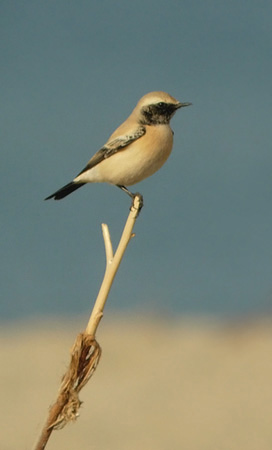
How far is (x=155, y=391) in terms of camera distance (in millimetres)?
15648

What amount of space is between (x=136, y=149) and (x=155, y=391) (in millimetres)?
11188

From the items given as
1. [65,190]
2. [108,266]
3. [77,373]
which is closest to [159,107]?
[65,190]

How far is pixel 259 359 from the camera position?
54.5 ft

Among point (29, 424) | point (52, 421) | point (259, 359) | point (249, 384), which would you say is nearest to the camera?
point (52, 421)

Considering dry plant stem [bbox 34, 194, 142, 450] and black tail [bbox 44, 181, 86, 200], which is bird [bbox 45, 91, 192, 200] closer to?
black tail [bbox 44, 181, 86, 200]

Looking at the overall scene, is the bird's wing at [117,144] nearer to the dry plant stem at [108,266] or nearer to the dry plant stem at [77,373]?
the dry plant stem at [108,266]

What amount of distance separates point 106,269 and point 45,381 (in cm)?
1368

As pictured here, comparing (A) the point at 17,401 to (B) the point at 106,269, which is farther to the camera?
(A) the point at 17,401

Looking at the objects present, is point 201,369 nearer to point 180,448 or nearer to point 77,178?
point 180,448

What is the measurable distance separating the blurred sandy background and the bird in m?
7.01

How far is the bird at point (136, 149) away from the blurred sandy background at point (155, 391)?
276 inches

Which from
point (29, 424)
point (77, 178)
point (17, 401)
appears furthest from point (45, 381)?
point (77, 178)

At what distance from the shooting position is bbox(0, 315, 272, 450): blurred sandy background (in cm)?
1317

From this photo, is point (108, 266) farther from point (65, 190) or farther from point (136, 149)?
point (65, 190)
